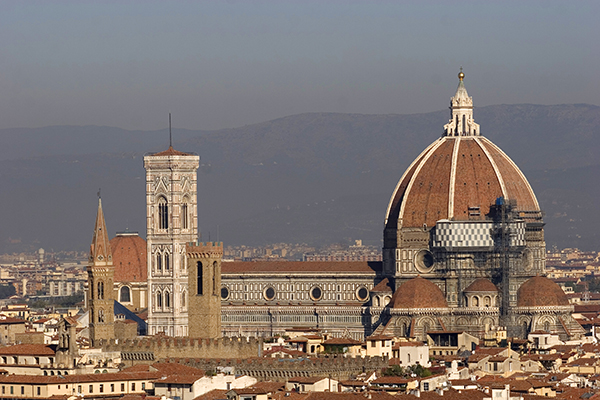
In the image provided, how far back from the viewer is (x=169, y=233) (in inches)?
5600

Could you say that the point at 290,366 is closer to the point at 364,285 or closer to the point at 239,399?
the point at 239,399

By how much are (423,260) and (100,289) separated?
126 feet

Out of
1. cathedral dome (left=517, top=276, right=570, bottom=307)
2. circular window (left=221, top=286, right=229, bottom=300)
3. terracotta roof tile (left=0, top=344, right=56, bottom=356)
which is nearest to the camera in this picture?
terracotta roof tile (left=0, top=344, right=56, bottom=356)

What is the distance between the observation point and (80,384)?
7812 cm

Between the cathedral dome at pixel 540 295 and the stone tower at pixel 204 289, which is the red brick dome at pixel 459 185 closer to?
the cathedral dome at pixel 540 295

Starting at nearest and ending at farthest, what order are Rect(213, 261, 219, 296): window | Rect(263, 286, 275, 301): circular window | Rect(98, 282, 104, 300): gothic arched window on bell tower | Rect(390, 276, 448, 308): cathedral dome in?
Rect(98, 282, 104, 300): gothic arched window on bell tower, Rect(213, 261, 219, 296): window, Rect(390, 276, 448, 308): cathedral dome, Rect(263, 286, 275, 301): circular window

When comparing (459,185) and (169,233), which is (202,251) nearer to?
(169,233)

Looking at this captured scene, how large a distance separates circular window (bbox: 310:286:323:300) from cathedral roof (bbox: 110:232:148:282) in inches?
835

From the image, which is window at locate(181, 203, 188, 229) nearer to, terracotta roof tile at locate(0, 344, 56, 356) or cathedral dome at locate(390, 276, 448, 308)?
cathedral dome at locate(390, 276, 448, 308)

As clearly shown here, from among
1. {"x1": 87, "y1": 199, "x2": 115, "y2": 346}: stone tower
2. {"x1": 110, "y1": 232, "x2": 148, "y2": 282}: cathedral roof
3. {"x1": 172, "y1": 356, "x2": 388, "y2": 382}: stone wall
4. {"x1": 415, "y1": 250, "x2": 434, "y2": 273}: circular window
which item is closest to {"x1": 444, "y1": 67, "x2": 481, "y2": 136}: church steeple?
{"x1": 415, "y1": 250, "x2": 434, "y2": 273}: circular window

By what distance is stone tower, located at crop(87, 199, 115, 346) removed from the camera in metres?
107

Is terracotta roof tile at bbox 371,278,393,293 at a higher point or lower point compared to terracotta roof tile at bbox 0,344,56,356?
higher

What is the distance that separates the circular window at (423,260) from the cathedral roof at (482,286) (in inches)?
221

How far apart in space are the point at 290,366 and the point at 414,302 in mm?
44602
